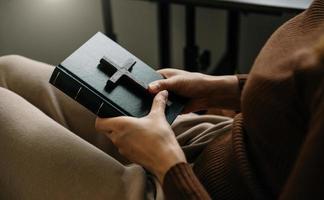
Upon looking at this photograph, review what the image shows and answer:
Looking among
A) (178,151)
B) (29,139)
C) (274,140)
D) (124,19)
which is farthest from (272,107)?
(124,19)

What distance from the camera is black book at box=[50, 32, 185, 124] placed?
2.35 feet

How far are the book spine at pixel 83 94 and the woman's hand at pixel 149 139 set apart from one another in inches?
0.6

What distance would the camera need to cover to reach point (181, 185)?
618 millimetres

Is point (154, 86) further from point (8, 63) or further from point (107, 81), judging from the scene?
point (8, 63)

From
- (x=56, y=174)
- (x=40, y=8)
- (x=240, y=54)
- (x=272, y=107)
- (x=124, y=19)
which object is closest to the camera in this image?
(x=272, y=107)

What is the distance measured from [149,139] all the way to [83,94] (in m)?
0.13

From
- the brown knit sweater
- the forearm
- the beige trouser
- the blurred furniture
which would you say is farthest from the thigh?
the blurred furniture

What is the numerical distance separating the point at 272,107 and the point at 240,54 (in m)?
1.42

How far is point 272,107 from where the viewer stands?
1.96 ft

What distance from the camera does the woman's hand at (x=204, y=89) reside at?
83 centimetres

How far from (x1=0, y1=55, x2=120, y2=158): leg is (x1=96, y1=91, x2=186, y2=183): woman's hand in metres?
0.13

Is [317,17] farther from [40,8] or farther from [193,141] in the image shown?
[40,8]

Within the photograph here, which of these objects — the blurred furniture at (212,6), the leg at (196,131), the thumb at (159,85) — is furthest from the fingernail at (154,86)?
the blurred furniture at (212,6)

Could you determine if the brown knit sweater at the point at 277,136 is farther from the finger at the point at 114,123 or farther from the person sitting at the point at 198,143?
the finger at the point at 114,123
